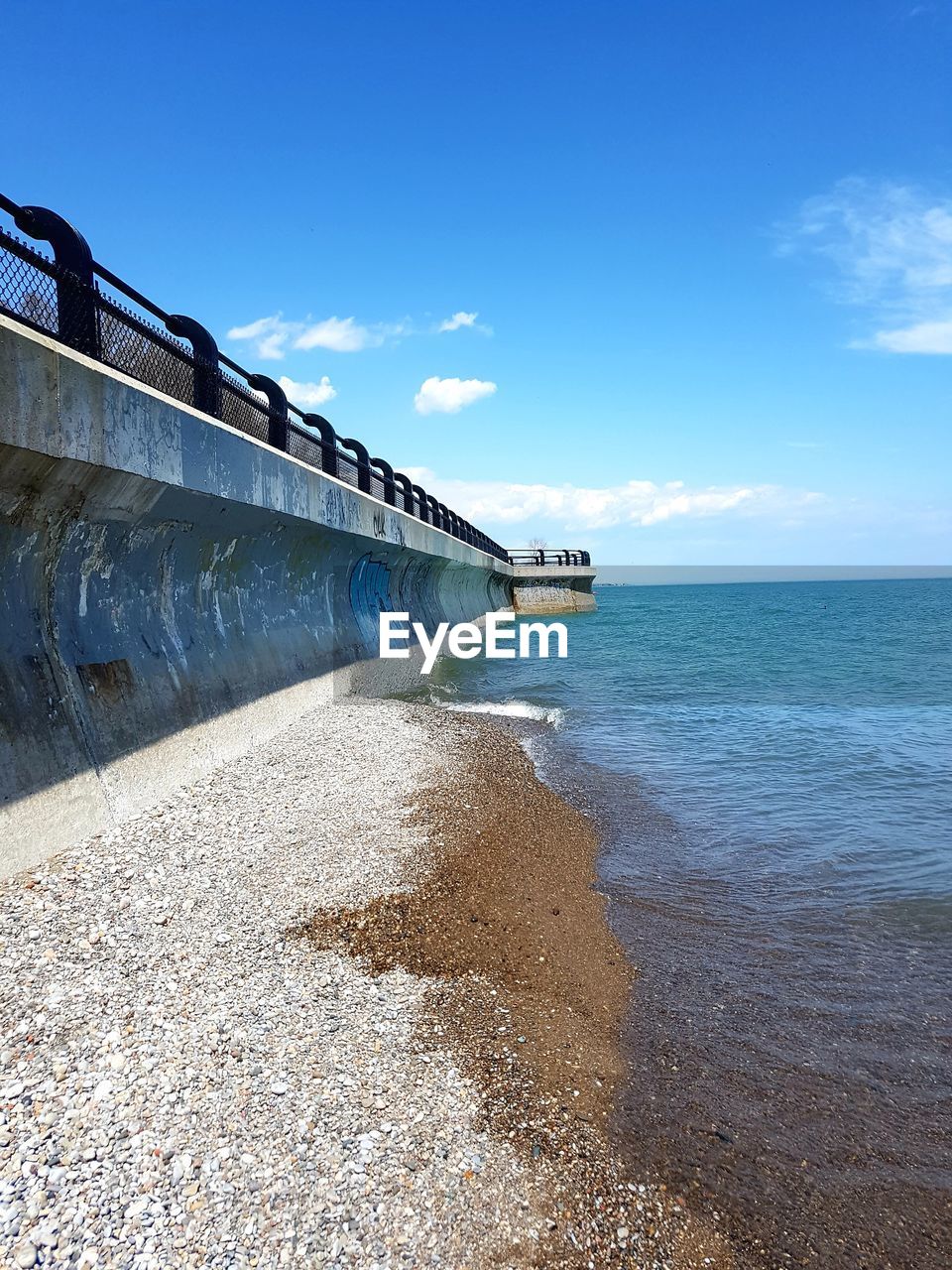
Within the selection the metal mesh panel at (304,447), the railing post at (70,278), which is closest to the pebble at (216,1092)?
the railing post at (70,278)

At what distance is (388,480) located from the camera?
1814 centimetres

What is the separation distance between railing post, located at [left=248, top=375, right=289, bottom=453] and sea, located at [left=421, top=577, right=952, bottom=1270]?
20.3ft

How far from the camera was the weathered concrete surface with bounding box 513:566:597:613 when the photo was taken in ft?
189

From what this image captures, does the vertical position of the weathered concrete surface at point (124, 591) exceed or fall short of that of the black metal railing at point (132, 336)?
it falls short

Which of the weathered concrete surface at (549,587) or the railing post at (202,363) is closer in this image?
the railing post at (202,363)

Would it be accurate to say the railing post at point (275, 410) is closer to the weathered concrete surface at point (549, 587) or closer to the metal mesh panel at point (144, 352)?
the metal mesh panel at point (144, 352)

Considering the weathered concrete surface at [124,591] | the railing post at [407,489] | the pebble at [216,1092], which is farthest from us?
the railing post at [407,489]

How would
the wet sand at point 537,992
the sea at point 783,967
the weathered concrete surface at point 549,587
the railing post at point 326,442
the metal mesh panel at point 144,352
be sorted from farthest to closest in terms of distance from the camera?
1. the weathered concrete surface at point 549,587
2. the railing post at point 326,442
3. the metal mesh panel at point 144,352
4. the sea at point 783,967
5. the wet sand at point 537,992

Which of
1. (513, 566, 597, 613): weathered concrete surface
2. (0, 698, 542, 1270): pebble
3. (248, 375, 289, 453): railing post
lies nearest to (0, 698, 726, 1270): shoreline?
(0, 698, 542, 1270): pebble

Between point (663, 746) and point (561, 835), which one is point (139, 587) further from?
point (663, 746)

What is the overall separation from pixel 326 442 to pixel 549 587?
4717 centimetres

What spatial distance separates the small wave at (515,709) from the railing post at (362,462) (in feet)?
16.4

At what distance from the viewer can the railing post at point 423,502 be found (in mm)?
22367

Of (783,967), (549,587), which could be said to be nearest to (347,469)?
(783,967)
